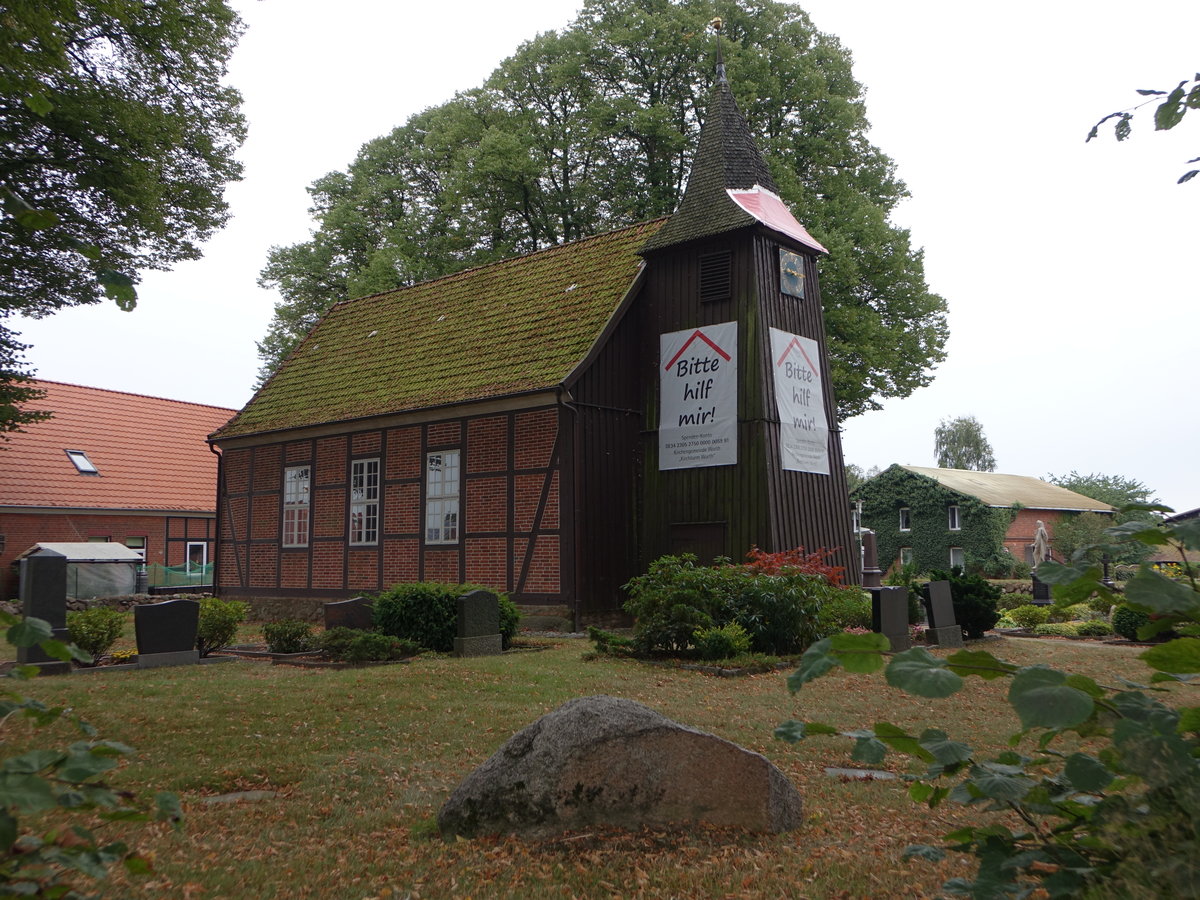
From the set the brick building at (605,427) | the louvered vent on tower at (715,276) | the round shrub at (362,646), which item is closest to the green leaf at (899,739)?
the round shrub at (362,646)

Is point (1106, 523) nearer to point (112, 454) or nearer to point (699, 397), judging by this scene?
point (699, 397)

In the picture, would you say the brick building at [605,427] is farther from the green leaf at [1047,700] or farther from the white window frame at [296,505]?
the green leaf at [1047,700]

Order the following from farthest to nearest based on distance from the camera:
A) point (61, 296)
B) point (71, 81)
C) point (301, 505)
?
1. point (301, 505)
2. point (61, 296)
3. point (71, 81)

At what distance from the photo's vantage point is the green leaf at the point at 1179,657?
2.45 metres

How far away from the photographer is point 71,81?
13.2 m

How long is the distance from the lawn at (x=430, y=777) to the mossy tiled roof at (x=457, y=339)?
7662 millimetres

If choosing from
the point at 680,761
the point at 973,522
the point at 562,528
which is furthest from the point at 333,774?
the point at 973,522

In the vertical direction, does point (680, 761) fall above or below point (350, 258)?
below

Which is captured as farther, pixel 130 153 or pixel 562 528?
pixel 562 528

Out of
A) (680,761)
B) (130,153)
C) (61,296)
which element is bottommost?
(680,761)

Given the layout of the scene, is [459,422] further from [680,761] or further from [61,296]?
[680,761]

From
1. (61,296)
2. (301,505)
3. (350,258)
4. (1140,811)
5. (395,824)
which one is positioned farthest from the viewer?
(350,258)

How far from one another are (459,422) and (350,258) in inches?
599

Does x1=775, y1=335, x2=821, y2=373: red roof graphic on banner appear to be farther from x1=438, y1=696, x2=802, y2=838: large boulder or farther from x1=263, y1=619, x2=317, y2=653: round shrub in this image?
x1=438, y1=696, x2=802, y2=838: large boulder
